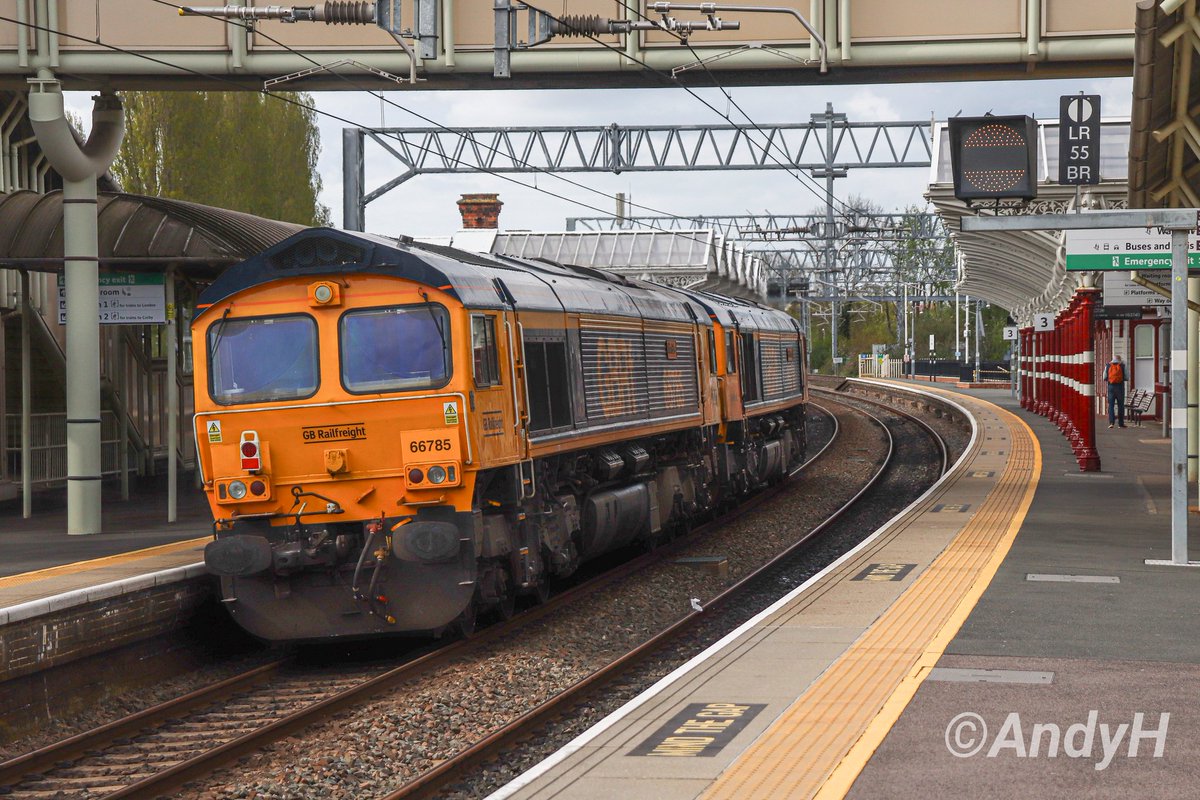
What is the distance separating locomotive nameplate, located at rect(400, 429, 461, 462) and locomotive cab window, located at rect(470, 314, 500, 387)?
1.72 feet

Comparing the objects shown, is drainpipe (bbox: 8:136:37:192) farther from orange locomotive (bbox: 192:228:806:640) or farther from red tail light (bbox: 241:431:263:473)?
Answer: red tail light (bbox: 241:431:263:473)

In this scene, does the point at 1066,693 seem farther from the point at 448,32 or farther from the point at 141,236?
the point at 141,236

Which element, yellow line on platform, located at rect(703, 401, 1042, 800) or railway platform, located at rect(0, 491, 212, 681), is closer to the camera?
yellow line on platform, located at rect(703, 401, 1042, 800)

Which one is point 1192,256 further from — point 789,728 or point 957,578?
point 789,728

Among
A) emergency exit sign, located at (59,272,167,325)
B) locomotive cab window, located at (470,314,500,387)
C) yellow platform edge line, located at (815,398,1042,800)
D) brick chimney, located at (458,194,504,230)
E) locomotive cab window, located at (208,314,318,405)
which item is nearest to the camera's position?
yellow platform edge line, located at (815,398,1042,800)

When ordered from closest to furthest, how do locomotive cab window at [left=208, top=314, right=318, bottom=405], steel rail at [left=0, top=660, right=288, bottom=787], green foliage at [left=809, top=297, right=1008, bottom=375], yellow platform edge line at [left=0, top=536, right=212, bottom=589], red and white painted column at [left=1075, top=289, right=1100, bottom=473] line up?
1. steel rail at [left=0, top=660, right=288, bottom=787]
2. locomotive cab window at [left=208, top=314, right=318, bottom=405]
3. yellow platform edge line at [left=0, top=536, right=212, bottom=589]
4. red and white painted column at [left=1075, top=289, right=1100, bottom=473]
5. green foliage at [left=809, top=297, right=1008, bottom=375]

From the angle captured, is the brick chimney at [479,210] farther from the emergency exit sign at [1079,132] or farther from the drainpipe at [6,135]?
the emergency exit sign at [1079,132]

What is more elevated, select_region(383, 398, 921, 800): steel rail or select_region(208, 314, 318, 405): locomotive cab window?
select_region(208, 314, 318, 405): locomotive cab window

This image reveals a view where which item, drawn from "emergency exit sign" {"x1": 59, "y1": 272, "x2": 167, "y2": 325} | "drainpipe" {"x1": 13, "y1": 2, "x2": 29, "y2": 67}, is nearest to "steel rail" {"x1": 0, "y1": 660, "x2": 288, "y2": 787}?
"emergency exit sign" {"x1": 59, "y1": 272, "x2": 167, "y2": 325}

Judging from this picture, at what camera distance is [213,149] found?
46781 millimetres

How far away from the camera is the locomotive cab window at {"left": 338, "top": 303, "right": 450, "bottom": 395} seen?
11.3 m

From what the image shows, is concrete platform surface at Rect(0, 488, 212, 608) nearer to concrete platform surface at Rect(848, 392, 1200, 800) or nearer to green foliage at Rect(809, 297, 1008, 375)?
concrete platform surface at Rect(848, 392, 1200, 800)

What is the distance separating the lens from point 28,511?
18.4m

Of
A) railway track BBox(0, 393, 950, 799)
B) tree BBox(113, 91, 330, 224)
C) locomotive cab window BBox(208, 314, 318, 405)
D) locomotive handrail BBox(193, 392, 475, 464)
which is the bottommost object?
railway track BBox(0, 393, 950, 799)
